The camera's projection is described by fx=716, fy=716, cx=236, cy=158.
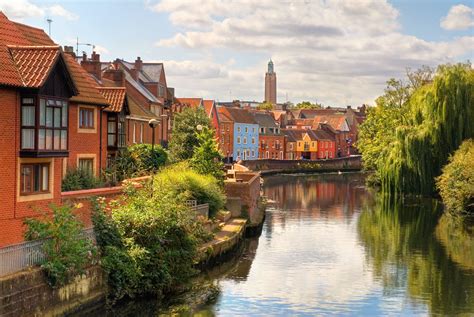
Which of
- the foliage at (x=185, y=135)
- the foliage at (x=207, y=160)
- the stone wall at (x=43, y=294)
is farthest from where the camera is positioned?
the foliage at (x=185, y=135)

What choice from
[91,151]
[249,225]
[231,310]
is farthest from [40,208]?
[249,225]

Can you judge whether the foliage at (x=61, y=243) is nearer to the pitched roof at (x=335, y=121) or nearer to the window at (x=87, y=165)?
the window at (x=87, y=165)

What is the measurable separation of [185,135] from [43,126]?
31.7 metres

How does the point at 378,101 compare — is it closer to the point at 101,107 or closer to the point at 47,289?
the point at 101,107

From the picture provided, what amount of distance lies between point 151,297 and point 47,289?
4.61 metres

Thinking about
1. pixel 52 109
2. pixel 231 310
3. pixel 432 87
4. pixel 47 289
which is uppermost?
pixel 432 87

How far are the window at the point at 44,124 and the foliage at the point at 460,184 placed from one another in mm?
28342

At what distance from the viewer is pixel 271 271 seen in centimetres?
2714

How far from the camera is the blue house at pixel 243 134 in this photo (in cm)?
9931

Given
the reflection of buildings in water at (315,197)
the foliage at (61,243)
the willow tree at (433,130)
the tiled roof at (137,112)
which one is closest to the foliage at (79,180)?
the foliage at (61,243)

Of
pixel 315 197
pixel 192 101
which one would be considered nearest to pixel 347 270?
pixel 315 197

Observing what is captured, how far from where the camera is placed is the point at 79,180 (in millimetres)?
27328

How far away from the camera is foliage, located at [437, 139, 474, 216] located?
4228 cm

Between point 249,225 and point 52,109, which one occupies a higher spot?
point 52,109
